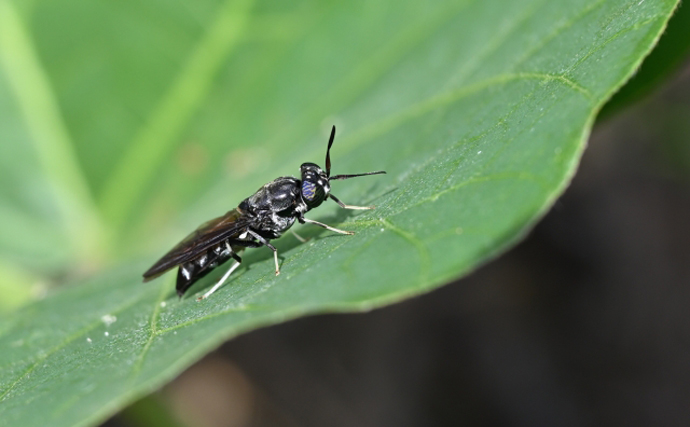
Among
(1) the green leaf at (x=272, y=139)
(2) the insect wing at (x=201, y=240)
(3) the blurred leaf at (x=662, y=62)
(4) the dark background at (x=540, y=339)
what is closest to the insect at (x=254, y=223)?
(2) the insect wing at (x=201, y=240)

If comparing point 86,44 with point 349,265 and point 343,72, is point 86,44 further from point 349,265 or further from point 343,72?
point 349,265

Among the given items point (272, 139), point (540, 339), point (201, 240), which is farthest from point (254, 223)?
point (540, 339)

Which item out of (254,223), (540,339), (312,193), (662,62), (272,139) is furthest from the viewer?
(540,339)

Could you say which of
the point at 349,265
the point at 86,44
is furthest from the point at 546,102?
the point at 86,44

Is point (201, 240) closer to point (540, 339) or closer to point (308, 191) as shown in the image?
point (308, 191)

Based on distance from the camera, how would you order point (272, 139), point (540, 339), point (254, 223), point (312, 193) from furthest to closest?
1. point (540, 339)
2. point (272, 139)
3. point (254, 223)
4. point (312, 193)

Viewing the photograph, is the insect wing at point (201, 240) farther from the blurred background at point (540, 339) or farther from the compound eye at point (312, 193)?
the blurred background at point (540, 339)

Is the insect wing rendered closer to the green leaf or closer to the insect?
the insect
